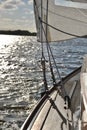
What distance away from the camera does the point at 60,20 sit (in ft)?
35.9

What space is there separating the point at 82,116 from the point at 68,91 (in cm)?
508

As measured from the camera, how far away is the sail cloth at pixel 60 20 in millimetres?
10320

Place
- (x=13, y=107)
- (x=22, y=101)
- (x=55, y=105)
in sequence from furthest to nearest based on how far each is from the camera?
(x=22, y=101), (x=13, y=107), (x=55, y=105)

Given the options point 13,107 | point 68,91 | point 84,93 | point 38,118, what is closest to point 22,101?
point 13,107

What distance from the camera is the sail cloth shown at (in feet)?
33.9

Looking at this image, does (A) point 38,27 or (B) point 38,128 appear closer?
(B) point 38,128

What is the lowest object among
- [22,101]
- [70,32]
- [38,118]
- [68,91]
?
[22,101]

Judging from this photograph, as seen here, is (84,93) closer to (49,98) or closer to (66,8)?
(49,98)

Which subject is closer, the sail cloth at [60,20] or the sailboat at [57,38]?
the sailboat at [57,38]

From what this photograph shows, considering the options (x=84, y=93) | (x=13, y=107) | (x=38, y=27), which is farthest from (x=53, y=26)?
(x=13, y=107)

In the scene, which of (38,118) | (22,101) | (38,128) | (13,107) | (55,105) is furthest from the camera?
(22,101)

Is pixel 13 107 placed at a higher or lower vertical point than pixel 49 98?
lower

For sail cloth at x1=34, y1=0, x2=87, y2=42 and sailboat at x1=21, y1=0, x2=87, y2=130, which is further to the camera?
sail cloth at x1=34, y1=0, x2=87, y2=42

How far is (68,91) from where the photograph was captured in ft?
36.8
